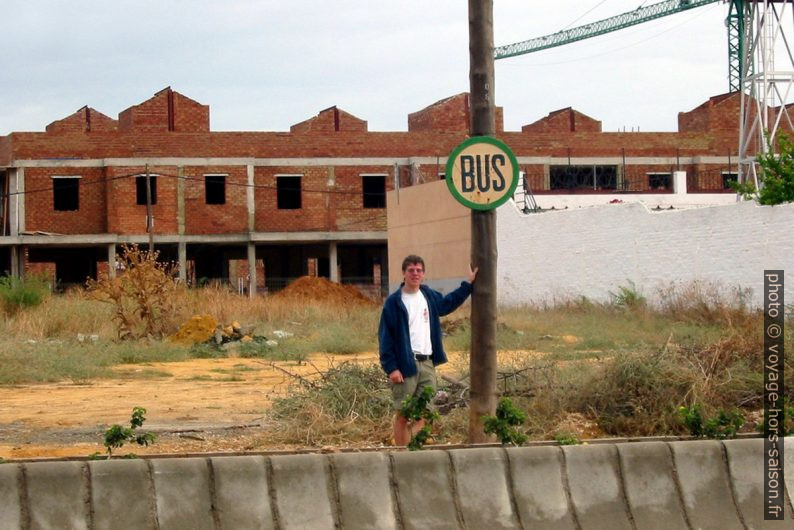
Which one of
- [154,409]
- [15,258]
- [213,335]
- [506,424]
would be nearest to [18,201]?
[15,258]

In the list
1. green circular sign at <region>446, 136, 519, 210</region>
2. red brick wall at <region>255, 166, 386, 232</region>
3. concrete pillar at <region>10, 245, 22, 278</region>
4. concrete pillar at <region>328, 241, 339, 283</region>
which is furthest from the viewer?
red brick wall at <region>255, 166, 386, 232</region>

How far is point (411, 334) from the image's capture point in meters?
9.32

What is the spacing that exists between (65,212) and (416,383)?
139 feet

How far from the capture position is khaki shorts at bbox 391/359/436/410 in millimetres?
9266

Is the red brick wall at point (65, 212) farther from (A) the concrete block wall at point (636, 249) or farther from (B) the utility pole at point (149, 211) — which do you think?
(A) the concrete block wall at point (636, 249)

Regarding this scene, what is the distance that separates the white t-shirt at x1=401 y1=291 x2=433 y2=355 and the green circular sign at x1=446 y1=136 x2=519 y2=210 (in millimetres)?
1247

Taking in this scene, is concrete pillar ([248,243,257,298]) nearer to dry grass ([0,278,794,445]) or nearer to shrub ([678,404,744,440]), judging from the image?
dry grass ([0,278,794,445])

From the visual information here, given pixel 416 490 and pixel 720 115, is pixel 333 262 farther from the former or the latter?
pixel 416 490

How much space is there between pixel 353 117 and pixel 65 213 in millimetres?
14425

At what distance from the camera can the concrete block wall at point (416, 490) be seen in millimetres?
6324

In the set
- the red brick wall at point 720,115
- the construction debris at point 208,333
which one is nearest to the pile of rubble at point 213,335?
the construction debris at point 208,333

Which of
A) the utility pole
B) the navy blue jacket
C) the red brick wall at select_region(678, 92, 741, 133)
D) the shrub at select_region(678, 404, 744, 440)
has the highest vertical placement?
the red brick wall at select_region(678, 92, 741, 133)

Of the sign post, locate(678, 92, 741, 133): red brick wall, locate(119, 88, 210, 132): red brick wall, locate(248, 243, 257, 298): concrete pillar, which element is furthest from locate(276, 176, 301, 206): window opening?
the sign post

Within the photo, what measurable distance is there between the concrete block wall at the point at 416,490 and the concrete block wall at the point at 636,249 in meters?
19.1
